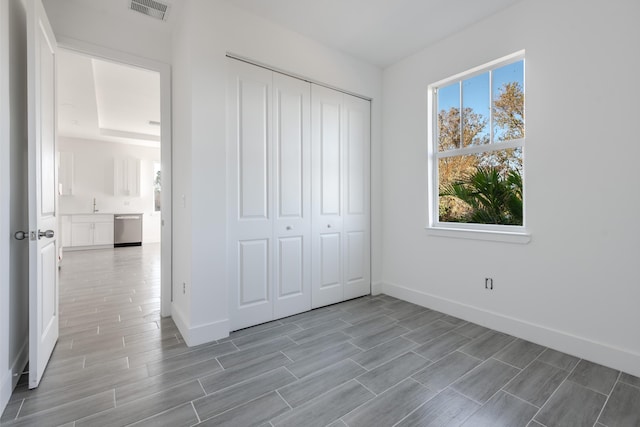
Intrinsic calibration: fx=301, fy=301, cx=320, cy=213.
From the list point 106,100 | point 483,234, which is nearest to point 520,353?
point 483,234

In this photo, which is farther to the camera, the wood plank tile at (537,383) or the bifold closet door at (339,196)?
the bifold closet door at (339,196)

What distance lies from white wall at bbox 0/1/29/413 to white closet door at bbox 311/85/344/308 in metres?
2.16

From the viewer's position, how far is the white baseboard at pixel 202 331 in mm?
2303

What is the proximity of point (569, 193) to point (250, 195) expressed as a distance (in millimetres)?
2482

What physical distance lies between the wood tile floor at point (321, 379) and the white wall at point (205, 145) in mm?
299

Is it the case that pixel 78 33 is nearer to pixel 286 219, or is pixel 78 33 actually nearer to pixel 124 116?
pixel 286 219

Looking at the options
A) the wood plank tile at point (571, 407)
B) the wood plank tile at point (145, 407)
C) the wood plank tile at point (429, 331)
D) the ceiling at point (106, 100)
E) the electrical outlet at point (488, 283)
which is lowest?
the wood plank tile at point (571, 407)

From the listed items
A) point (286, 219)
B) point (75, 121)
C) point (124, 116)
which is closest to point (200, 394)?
point (286, 219)

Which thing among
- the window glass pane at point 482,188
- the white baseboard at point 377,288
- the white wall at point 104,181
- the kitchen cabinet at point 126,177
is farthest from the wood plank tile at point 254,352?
the kitchen cabinet at point 126,177

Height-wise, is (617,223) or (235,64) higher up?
(235,64)

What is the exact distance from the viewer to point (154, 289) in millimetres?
3834

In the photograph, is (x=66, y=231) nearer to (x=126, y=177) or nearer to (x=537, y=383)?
(x=126, y=177)

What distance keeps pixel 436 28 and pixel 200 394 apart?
345cm

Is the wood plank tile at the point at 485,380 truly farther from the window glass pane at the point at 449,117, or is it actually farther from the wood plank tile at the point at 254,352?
the window glass pane at the point at 449,117
